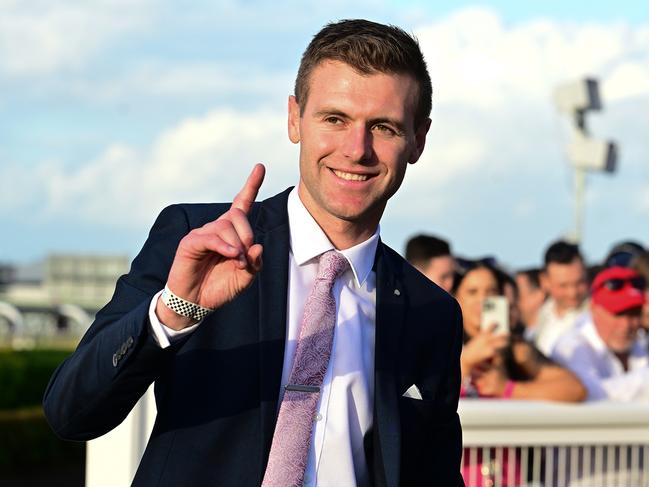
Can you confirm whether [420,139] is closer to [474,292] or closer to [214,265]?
[214,265]

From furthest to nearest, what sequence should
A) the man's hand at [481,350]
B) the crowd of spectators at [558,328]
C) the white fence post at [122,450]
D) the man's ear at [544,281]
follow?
1. the man's ear at [544,281]
2. the crowd of spectators at [558,328]
3. the man's hand at [481,350]
4. the white fence post at [122,450]

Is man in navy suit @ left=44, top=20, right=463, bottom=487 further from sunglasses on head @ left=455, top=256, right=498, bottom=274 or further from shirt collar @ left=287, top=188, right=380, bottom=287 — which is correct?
sunglasses on head @ left=455, top=256, right=498, bottom=274

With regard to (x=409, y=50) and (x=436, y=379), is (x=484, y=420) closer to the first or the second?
(x=436, y=379)

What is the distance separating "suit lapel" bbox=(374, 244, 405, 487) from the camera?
278cm

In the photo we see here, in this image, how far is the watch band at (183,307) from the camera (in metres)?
2.40

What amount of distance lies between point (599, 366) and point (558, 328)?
7.93 ft

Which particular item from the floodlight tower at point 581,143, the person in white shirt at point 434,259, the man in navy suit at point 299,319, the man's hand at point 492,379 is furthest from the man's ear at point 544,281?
the floodlight tower at point 581,143

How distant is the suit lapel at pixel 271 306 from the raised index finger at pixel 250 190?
1.04 ft

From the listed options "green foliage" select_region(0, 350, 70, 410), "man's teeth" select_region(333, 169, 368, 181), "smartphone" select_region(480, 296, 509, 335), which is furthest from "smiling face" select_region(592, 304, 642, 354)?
"green foliage" select_region(0, 350, 70, 410)

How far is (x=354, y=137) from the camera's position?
A: 277cm

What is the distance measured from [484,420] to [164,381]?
200 cm

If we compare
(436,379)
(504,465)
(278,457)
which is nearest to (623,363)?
(504,465)

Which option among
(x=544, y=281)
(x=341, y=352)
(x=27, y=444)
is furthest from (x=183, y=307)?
(x=27, y=444)

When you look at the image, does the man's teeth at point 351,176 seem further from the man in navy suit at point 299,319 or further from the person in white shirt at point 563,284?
the person in white shirt at point 563,284
